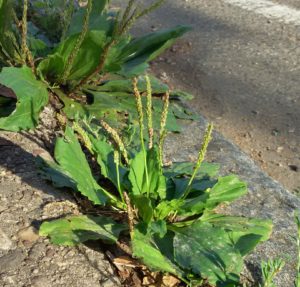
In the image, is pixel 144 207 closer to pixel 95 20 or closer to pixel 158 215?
pixel 158 215

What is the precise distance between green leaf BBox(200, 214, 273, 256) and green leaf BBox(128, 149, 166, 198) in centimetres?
17

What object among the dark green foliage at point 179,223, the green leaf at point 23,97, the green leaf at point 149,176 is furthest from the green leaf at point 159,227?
the green leaf at point 23,97

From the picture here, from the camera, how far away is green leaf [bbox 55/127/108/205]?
207cm

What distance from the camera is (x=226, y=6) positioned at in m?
5.03

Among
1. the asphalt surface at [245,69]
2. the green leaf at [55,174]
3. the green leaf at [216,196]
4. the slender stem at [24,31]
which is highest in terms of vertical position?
the slender stem at [24,31]

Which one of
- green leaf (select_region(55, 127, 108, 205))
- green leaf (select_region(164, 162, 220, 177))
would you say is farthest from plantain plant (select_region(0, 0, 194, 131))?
green leaf (select_region(164, 162, 220, 177))

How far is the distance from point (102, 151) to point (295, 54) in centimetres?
239

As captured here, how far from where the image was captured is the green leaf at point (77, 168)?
2.07 meters

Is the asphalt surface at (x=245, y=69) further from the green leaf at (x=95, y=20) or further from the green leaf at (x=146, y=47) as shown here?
the green leaf at (x=95, y=20)

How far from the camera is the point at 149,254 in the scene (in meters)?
1.92

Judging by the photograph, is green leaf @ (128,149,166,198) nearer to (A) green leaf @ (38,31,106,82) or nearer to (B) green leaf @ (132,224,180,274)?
(B) green leaf @ (132,224,180,274)

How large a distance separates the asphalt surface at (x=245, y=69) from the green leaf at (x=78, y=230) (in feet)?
4.70

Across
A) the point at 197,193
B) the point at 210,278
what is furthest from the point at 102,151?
the point at 210,278

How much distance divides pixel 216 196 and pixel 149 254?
0.35 metres
